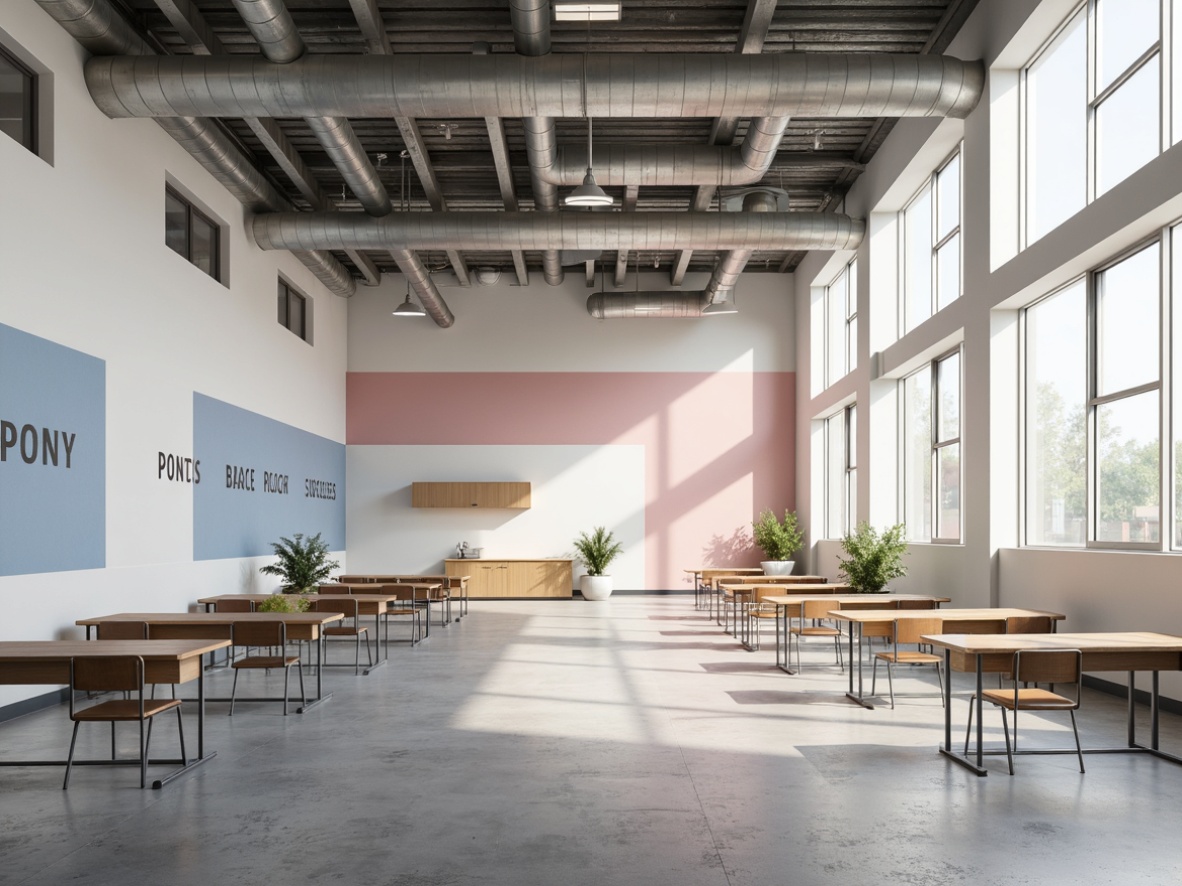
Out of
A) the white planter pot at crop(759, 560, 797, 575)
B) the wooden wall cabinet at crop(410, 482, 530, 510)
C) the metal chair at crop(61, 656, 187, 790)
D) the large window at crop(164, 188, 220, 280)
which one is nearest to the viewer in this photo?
the metal chair at crop(61, 656, 187, 790)

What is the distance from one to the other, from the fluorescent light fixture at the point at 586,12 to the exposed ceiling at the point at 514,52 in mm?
217

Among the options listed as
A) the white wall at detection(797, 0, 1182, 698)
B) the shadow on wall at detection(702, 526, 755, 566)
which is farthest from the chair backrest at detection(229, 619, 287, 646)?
the shadow on wall at detection(702, 526, 755, 566)

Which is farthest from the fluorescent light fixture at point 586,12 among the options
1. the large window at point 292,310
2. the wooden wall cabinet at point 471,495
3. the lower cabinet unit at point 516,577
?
the lower cabinet unit at point 516,577

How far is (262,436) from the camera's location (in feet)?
38.9

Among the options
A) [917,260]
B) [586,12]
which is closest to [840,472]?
[917,260]

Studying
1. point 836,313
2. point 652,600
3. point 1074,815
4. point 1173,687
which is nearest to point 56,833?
point 1074,815

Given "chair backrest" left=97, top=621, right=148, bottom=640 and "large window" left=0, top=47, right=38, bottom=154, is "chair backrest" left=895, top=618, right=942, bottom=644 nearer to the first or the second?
"chair backrest" left=97, top=621, right=148, bottom=640

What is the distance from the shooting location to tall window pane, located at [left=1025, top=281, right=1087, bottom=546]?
7.62m

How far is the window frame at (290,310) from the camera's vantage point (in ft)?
43.8

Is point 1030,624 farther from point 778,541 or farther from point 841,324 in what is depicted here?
point 778,541

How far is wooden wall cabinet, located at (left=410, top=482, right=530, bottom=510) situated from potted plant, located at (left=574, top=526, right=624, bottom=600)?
1.23 metres

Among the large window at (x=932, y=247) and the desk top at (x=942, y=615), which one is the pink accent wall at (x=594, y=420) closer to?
the large window at (x=932, y=247)

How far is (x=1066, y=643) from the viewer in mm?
5121

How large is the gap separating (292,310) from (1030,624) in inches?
424
